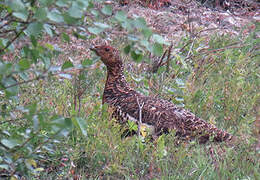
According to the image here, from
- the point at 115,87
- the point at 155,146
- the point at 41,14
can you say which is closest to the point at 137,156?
the point at 155,146

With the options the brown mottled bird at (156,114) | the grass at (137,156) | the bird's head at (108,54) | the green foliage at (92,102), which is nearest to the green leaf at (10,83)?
the green foliage at (92,102)

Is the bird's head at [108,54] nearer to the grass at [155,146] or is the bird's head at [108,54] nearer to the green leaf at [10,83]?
the grass at [155,146]

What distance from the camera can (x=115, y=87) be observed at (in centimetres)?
443

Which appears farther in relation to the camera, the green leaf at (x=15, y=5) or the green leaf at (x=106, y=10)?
the green leaf at (x=106, y=10)

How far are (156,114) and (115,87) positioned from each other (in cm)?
59

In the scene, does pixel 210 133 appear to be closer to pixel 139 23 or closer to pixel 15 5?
pixel 139 23

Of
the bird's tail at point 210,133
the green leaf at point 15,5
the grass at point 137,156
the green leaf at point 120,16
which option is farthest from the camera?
the bird's tail at point 210,133

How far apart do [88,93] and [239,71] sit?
167 centimetres

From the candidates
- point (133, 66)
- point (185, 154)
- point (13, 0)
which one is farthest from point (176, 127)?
point (13, 0)

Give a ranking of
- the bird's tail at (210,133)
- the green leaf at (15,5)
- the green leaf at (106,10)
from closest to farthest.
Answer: the green leaf at (15,5)
the green leaf at (106,10)
the bird's tail at (210,133)

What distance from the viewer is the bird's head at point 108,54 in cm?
441

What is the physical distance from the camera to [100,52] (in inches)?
174

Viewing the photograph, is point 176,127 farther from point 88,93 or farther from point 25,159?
point 25,159

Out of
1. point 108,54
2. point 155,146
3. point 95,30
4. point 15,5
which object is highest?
point 15,5
